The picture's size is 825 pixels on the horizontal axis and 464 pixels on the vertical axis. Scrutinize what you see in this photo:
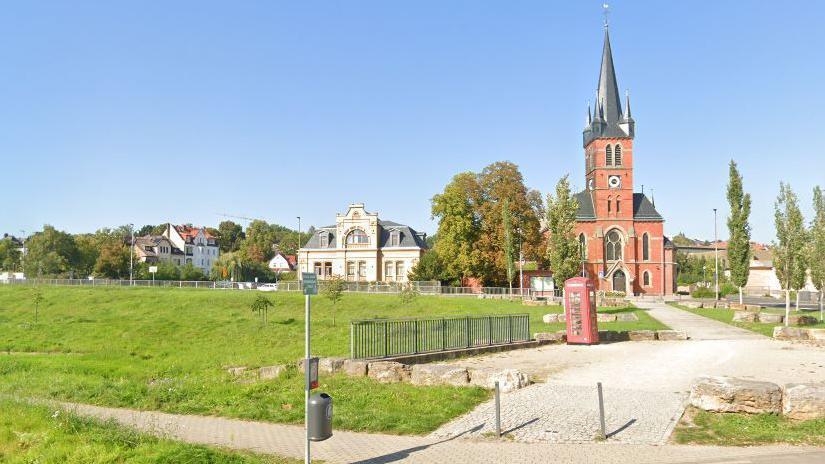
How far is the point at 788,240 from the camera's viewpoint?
3356 centimetres

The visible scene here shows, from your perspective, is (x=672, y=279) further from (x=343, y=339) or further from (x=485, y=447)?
(x=485, y=447)

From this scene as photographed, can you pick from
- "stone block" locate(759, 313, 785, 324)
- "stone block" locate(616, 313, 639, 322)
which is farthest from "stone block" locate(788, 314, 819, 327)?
"stone block" locate(616, 313, 639, 322)

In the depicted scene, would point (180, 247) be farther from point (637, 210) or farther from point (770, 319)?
point (770, 319)

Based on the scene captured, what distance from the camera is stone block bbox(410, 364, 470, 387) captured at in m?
13.4

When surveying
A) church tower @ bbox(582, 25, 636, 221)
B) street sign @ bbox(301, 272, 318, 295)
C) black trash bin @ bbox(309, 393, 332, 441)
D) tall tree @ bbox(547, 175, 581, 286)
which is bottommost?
black trash bin @ bbox(309, 393, 332, 441)

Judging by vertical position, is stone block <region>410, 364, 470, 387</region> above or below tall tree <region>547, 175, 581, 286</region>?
below

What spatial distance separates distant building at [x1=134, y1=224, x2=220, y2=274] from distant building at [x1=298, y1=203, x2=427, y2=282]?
42073mm

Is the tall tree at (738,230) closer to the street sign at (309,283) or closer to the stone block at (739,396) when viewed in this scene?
the stone block at (739,396)

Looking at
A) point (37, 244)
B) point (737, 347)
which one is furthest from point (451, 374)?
point (37, 244)

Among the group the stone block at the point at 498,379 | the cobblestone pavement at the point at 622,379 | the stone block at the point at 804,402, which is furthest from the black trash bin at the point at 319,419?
the stone block at the point at 804,402

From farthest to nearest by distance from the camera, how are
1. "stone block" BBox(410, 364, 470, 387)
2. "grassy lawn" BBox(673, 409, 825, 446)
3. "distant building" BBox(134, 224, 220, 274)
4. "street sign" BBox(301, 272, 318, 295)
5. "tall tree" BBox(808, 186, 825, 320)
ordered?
"distant building" BBox(134, 224, 220, 274), "tall tree" BBox(808, 186, 825, 320), "stone block" BBox(410, 364, 470, 387), "grassy lawn" BBox(673, 409, 825, 446), "street sign" BBox(301, 272, 318, 295)

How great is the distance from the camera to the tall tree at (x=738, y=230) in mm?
41656

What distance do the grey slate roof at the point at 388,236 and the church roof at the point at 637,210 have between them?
786 inches

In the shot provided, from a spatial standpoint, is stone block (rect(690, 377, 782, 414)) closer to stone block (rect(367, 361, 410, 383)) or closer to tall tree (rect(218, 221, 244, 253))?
stone block (rect(367, 361, 410, 383))
